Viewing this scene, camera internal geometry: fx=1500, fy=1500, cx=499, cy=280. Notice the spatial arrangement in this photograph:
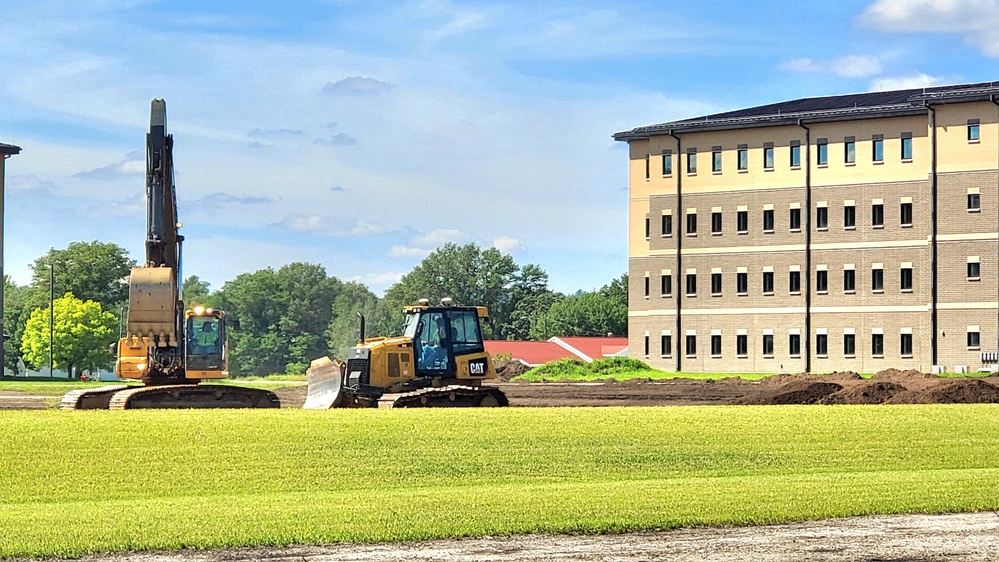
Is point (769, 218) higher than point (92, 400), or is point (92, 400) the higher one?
point (769, 218)

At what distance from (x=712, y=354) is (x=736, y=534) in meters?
70.1

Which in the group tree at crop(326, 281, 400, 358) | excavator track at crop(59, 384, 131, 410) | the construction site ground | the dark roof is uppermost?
the dark roof

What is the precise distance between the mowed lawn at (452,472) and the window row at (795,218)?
4823cm

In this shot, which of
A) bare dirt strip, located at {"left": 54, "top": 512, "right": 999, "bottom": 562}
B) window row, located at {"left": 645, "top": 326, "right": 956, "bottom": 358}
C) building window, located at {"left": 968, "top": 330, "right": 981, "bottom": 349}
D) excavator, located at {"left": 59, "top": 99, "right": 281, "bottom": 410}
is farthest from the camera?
window row, located at {"left": 645, "top": 326, "right": 956, "bottom": 358}

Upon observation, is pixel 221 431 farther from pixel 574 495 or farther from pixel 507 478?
pixel 574 495

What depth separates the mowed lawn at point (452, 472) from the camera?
17734mm

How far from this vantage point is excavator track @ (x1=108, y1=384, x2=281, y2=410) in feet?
122

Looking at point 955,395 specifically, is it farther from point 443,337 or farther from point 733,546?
point 733,546

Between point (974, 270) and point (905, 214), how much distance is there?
5.12 metres

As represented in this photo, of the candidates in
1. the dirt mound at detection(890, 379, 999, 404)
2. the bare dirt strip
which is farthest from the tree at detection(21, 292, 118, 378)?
the bare dirt strip

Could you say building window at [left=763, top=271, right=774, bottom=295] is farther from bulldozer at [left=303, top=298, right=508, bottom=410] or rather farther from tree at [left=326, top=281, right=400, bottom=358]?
tree at [left=326, top=281, right=400, bottom=358]

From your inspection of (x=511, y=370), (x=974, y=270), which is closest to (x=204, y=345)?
(x=974, y=270)

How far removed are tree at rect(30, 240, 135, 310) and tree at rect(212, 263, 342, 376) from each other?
1640 inches

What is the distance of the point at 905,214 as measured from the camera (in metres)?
80.4
